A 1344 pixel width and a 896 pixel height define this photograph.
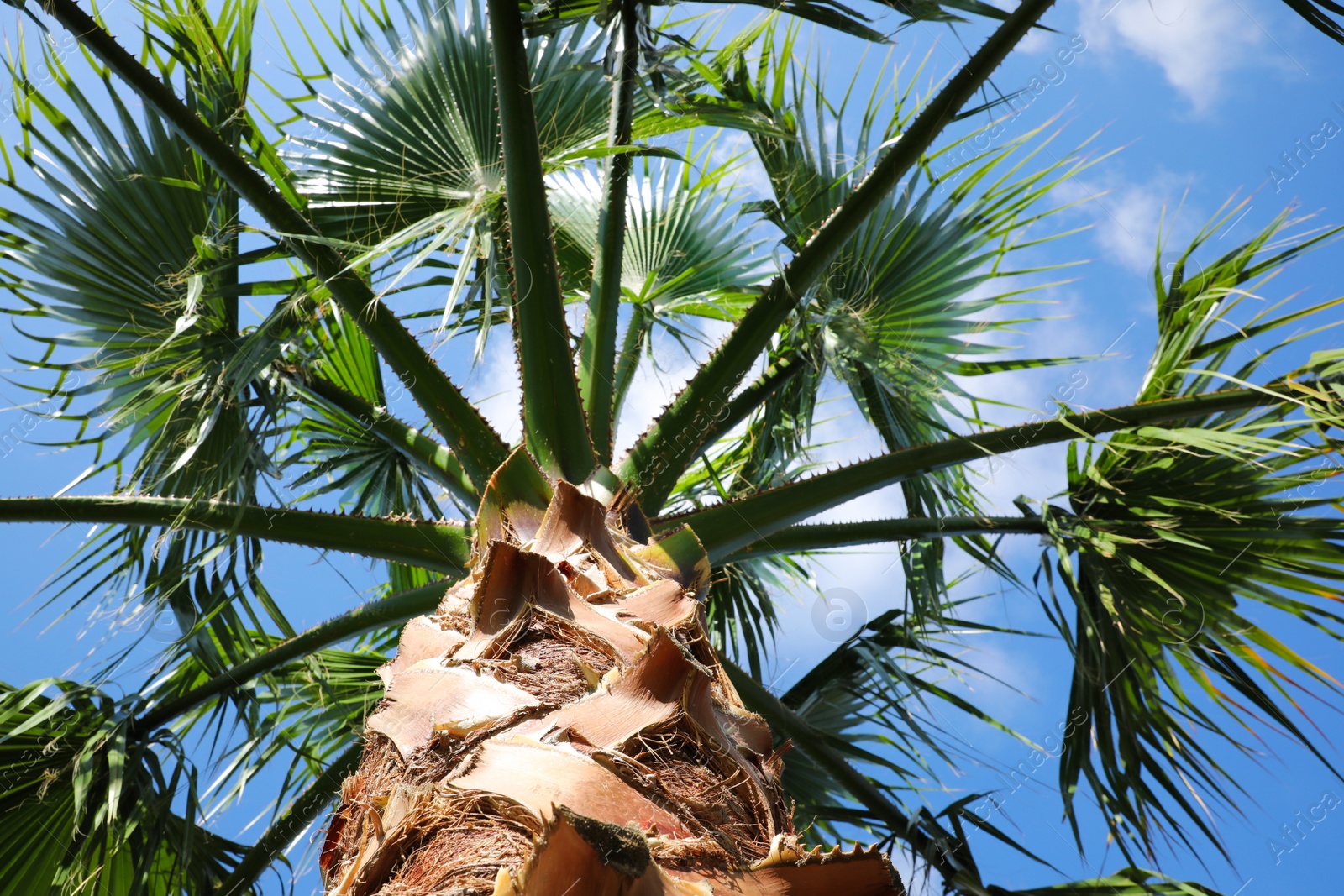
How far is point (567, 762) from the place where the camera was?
1.50 meters

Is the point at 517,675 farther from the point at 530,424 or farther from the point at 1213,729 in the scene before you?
the point at 1213,729

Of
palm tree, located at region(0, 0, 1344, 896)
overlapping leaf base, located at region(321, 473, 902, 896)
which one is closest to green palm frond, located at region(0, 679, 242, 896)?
palm tree, located at region(0, 0, 1344, 896)

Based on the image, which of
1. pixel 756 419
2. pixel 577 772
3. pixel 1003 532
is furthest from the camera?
pixel 756 419

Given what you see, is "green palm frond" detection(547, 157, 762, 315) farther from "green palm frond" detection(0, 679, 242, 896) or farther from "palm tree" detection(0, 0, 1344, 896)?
"green palm frond" detection(0, 679, 242, 896)

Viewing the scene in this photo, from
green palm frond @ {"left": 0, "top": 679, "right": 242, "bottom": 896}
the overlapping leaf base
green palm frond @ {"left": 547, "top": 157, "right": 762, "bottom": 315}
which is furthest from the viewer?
green palm frond @ {"left": 547, "top": 157, "right": 762, "bottom": 315}

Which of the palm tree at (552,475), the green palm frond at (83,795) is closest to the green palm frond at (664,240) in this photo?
the palm tree at (552,475)

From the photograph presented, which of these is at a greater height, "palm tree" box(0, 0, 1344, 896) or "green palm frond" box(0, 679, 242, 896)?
"palm tree" box(0, 0, 1344, 896)

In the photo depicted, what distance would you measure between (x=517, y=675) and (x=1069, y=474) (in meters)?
2.63

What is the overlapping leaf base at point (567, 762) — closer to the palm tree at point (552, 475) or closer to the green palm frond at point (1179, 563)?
the palm tree at point (552, 475)

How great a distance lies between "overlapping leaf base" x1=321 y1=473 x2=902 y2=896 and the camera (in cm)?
136

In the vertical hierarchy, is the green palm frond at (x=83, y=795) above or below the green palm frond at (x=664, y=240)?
below

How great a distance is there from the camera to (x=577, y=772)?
1.48 metres

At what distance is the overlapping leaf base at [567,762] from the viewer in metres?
1.36

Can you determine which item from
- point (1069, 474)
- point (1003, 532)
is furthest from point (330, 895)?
point (1069, 474)
